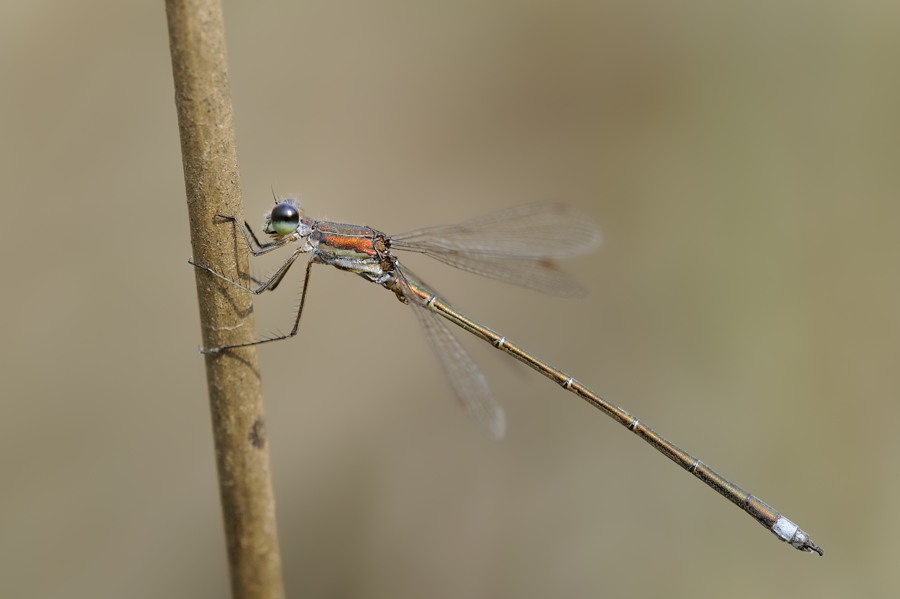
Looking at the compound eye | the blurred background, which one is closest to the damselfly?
the compound eye

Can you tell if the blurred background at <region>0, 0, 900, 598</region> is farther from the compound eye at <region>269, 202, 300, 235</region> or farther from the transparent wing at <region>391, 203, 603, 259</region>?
the compound eye at <region>269, 202, 300, 235</region>

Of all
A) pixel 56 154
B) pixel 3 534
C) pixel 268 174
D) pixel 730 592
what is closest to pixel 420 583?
pixel 730 592

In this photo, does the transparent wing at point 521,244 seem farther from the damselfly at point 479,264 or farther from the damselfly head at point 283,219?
the damselfly head at point 283,219

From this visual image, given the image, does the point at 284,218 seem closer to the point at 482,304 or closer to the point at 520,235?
the point at 520,235

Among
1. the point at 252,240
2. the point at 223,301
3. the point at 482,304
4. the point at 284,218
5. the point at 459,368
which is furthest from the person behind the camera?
the point at 482,304

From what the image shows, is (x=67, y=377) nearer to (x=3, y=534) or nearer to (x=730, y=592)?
(x=3, y=534)

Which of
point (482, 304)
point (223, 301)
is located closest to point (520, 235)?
point (482, 304)

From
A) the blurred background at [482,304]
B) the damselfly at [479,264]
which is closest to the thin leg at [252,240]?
the damselfly at [479,264]
